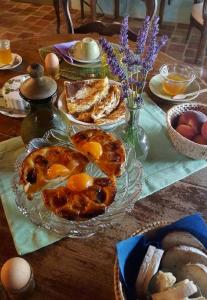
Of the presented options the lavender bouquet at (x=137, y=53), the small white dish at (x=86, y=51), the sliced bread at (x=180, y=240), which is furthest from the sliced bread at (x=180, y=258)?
the small white dish at (x=86, y=51)

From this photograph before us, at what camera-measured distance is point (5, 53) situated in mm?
1178

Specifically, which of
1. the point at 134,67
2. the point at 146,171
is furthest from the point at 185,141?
the point at 134,67

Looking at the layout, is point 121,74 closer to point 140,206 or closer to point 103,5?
point 140,206

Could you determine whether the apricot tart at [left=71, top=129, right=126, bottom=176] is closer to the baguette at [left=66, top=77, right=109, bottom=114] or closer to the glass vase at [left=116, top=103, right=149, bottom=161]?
the glass vase at [left=116, top=103, right=149, bottom=161]

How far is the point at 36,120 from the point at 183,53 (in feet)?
7.48

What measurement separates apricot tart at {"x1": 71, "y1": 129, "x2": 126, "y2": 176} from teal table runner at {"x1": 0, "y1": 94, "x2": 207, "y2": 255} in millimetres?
111

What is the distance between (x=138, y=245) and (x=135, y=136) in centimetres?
33

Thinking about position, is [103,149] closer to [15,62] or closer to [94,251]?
[94,251]

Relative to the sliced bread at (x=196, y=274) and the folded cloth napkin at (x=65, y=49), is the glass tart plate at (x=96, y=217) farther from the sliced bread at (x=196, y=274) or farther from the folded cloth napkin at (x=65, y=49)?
the folded cloth napkin at (x=65, y=49)

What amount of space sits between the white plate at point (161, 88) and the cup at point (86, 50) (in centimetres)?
25

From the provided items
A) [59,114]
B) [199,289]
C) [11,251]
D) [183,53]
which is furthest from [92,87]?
[183,53]

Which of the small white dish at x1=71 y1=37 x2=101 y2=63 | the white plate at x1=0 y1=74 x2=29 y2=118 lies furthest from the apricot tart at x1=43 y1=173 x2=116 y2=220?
the small white dish at x1=71 y1=37 x2=101 y2=63

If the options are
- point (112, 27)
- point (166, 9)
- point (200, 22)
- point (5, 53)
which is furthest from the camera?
point (166, 9)

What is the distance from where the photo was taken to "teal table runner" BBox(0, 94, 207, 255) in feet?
2.25
